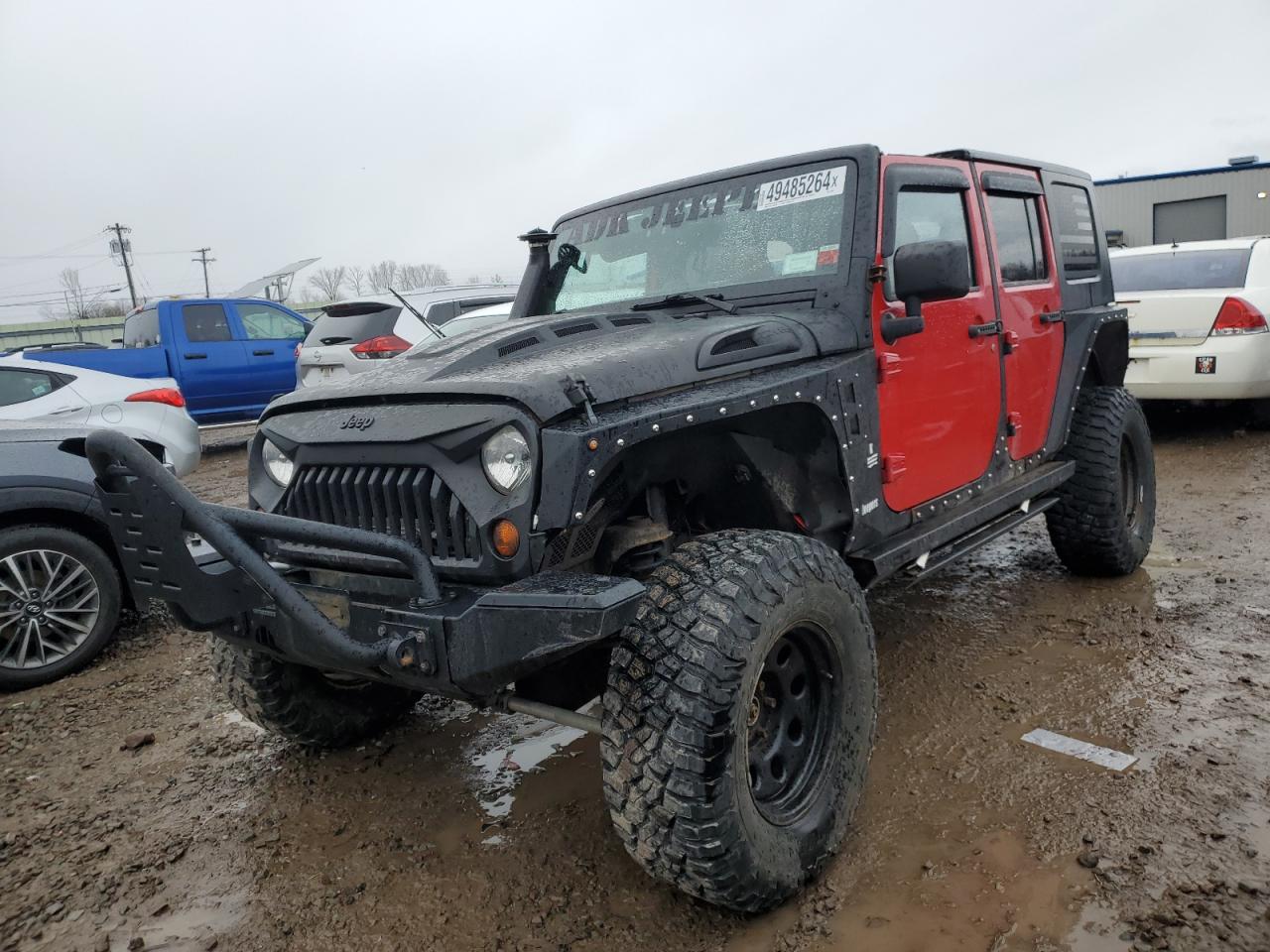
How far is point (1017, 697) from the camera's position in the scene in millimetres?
3646

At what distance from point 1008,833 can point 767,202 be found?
7.44 feet

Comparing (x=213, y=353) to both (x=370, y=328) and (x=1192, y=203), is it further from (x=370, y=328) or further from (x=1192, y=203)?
(x=1192, y=203)

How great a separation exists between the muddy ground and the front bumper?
3.57 meters

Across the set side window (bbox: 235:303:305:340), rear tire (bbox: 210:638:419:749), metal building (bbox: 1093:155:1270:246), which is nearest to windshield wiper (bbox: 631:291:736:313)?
rear tire (bbox: 210:638:419:749)

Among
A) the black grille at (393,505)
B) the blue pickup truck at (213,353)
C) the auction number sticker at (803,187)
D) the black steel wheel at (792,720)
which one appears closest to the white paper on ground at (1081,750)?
the black steel wheel at (792,720)

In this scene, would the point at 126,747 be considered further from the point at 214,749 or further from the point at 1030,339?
the point at 1030,339

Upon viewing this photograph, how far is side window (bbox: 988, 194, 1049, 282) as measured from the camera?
162 inches

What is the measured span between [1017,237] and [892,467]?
1.68 m

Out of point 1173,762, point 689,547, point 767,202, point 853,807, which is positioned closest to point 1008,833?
point 853,807

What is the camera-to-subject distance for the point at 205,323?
38.3 ft

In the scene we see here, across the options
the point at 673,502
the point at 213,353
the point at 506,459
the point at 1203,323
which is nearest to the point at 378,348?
the point at 213,353

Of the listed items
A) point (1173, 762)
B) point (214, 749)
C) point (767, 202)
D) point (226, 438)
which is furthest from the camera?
point (226, 438)

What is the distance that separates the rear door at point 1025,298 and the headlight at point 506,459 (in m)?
2.56

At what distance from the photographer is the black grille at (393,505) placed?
236 centimetres
